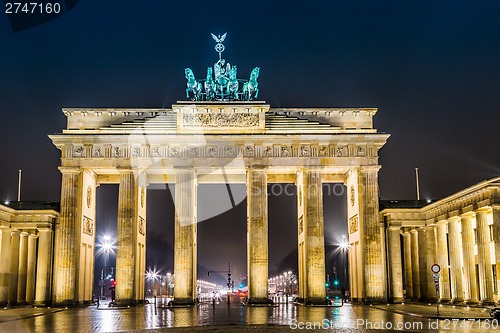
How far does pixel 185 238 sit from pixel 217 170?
281 inches

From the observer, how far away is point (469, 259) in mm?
49969

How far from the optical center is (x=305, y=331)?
25.7 metres

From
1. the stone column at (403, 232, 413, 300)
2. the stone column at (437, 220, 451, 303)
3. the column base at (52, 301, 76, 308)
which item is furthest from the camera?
the stone column at (403, 232, 413, 300)

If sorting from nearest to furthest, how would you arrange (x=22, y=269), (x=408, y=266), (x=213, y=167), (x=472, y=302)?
(x=472, y=302), (x=213, y=167), (x=22, y=269), (x=408, y=266)

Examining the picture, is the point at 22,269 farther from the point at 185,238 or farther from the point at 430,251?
the point at 430,251

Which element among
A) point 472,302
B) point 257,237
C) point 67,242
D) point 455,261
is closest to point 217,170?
point 257,237

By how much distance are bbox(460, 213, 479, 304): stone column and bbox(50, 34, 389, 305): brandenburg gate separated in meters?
8.07

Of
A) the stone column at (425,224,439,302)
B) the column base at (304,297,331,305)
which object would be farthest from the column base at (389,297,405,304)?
the column base at (304,297,331,305)

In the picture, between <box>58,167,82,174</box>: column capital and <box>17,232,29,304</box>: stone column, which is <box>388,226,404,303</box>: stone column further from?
<box>17,232,29,304</box>: stone column

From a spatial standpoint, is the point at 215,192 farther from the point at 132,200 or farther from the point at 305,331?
the point at 305,331

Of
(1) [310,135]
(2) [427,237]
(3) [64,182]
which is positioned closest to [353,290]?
(2) [427,237]

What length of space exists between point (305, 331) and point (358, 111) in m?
36.6

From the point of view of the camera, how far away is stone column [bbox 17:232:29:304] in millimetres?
57250

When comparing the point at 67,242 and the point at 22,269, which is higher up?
the point at 67,242
